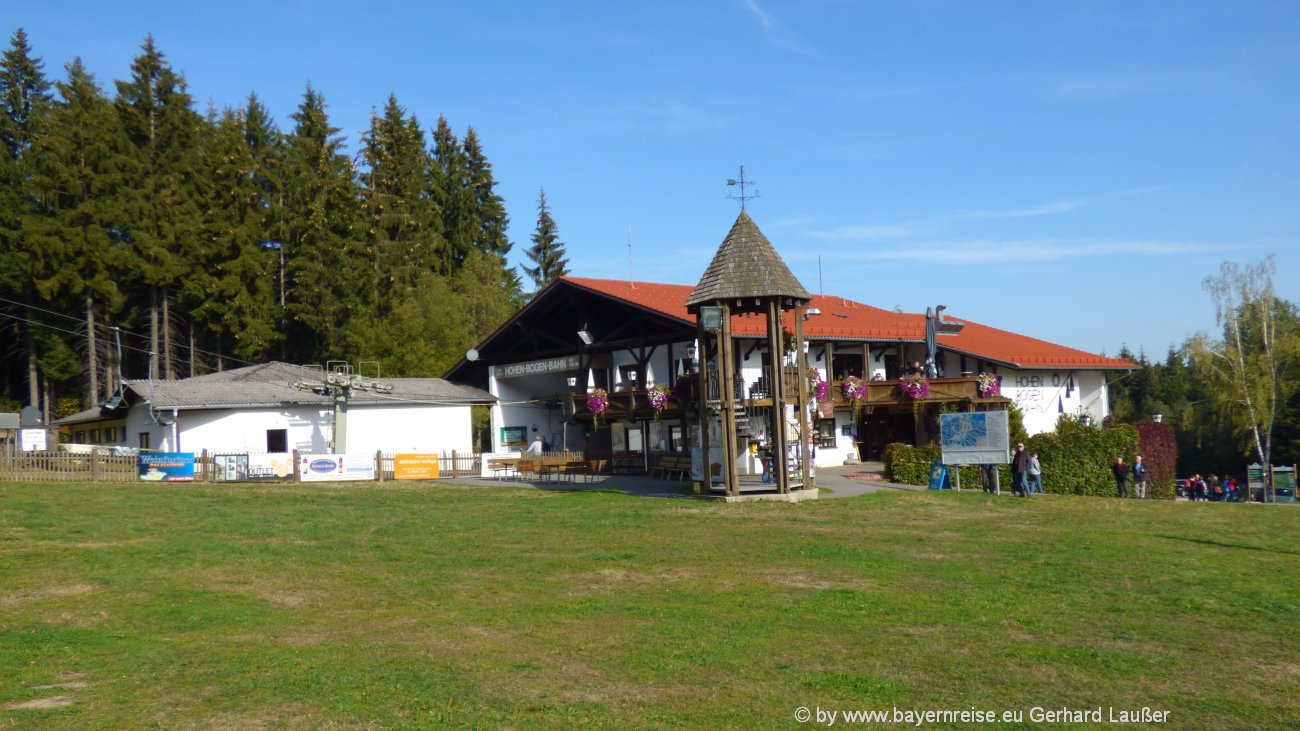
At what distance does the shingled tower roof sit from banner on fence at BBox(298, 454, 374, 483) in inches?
575

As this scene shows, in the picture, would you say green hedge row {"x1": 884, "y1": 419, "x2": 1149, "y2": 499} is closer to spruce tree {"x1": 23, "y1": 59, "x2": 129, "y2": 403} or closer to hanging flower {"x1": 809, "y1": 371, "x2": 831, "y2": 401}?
hanging flower {"x1": 809, "y1": 371, "x2": 831, "y2": 401}

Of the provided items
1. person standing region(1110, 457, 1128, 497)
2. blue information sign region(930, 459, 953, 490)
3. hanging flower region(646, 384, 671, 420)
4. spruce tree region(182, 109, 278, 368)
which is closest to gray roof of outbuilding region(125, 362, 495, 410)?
spruce tree region(182, 109, 278, 368)

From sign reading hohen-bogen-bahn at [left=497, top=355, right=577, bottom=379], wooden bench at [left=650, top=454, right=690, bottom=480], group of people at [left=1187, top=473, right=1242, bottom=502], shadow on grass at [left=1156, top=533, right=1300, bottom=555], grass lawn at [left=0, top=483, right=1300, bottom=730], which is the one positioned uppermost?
sign reading hohen-bogen-bahn at [left=497, top=355, right=577, bottom=379]

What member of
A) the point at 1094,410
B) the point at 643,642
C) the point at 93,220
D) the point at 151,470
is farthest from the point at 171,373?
the point at 643,642

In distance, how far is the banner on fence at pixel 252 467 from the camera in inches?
1336

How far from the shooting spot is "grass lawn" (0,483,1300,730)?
27.0ft

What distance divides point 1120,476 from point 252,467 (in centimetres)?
2653

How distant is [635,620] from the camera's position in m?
11.4

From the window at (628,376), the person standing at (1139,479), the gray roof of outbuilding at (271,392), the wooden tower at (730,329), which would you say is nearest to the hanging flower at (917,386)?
the person standing at (1139,479)

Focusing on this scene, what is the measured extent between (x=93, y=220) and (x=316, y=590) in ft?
155

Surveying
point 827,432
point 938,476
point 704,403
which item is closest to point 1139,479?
point 938,476

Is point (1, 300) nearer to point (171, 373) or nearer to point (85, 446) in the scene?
point (171, 373)

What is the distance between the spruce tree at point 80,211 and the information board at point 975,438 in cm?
4288

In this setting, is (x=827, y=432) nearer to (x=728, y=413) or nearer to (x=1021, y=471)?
(x=1021, y=471)
